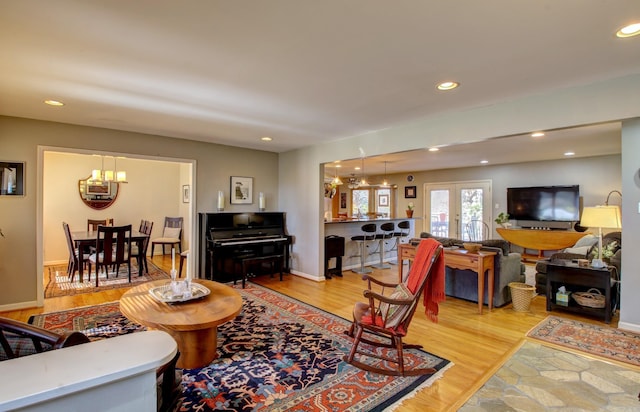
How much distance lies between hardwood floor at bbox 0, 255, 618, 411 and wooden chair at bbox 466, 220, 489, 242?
4174mm

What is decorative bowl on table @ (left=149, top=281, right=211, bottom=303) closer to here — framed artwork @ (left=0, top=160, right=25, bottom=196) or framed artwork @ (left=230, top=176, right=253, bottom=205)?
framed artwork @ (left=0, top=160, right=25, bottom=196)

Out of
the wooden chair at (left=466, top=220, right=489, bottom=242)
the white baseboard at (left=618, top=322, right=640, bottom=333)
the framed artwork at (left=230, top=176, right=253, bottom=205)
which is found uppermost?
the framed artwork at (left=230, top=176, right=253, bottom=205)

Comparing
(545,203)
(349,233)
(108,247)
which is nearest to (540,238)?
(545,203)

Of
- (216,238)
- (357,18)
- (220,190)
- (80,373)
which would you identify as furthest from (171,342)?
(220,190)

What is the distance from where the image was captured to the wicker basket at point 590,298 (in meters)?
3.64

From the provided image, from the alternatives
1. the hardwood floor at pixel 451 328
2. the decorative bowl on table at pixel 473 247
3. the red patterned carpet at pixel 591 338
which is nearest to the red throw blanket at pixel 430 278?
the hardwood floor at pixel 451 328

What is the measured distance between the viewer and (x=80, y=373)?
0.82m

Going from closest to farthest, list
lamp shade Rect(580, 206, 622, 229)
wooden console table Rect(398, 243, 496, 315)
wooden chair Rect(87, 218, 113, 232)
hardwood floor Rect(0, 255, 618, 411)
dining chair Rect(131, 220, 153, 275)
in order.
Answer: hardwood floor Rect(0, 255, 618, 411) < lamp shade Rect(580, 206, 622, 229) < wooden console table Rect(398, 243, 496, 315) < dining chair Rect(131, 220, 153, 275) < wooden chair Rect(87, 218, 113, 232)

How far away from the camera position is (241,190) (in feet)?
19.7

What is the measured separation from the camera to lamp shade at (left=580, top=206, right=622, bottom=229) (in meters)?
3.46

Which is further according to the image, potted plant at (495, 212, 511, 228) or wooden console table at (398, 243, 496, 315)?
potted plant at (495, 212, 511, 228)

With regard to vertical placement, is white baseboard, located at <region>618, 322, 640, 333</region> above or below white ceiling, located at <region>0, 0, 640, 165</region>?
below

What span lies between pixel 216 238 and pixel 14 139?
284cm

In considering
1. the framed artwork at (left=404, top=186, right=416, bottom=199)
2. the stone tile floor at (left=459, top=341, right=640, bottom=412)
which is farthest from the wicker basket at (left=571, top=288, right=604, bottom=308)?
the framed artwork at (left=404, top=186, right=416, bottom=199)
